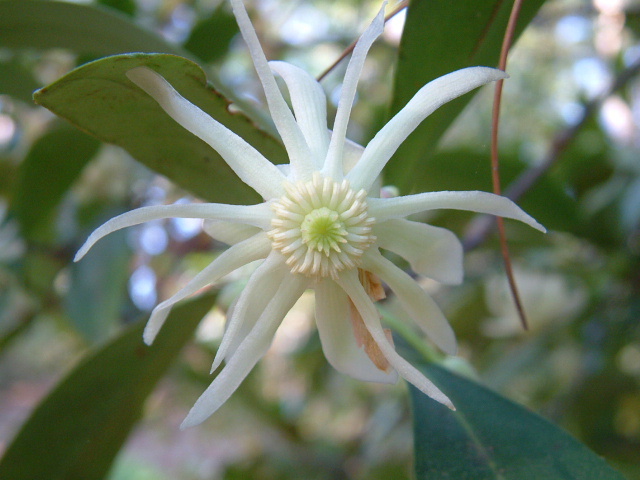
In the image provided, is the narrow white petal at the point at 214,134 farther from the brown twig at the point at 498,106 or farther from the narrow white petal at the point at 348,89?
the brown twig at the point at 498,106

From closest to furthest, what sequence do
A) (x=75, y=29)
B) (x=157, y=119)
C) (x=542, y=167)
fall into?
(x=157, y=119)
(x=75, y=29)
(x=542, y=167)

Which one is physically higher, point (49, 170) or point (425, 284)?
point (425, 284)

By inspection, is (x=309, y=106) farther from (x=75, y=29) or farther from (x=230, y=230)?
(x=75, y=29)

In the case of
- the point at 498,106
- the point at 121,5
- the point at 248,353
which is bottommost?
the point at 248,353

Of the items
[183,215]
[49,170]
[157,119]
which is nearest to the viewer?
[183,215]

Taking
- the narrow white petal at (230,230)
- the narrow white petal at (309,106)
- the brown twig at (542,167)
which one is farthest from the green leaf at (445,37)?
the brown twig at (542,167)

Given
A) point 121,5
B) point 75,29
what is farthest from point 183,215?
point 121,5

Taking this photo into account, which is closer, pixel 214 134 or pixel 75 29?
pixel 214 134
